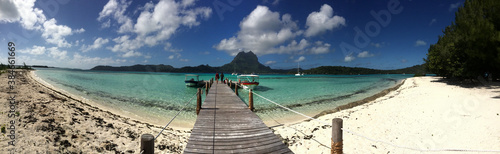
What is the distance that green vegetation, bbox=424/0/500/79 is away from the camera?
13.9m

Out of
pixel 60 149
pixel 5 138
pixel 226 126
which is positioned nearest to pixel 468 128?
pixel 226 126

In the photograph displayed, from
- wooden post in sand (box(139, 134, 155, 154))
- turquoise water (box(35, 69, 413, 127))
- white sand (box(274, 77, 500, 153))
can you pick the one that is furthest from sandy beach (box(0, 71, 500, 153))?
wooden post in sand (box(139, 134, 155, 154))

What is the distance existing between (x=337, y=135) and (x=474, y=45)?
875 inches

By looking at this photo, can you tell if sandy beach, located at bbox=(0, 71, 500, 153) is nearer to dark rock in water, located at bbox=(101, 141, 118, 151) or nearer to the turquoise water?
dark rock in water, located at bbox=(101, 141, 118, 151)

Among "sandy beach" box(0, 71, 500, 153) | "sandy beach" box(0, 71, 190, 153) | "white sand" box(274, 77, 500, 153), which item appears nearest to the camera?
"sandy beach" box(0, 71, 190, 153)

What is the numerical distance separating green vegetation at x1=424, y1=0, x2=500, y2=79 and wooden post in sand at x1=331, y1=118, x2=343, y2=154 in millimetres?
17976

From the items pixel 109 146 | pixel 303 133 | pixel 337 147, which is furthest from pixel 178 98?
pixel 337 147

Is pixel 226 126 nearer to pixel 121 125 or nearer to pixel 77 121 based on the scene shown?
pixel 121 125

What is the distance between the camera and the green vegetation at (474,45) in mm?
13930

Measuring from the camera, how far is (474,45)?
15875 millimetres

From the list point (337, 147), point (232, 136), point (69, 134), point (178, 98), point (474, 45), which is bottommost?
point (178, 98)

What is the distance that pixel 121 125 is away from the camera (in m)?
8.34

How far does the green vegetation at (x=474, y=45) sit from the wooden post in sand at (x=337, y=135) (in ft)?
59.0

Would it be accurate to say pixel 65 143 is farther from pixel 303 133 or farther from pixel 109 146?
pixel 303 133
